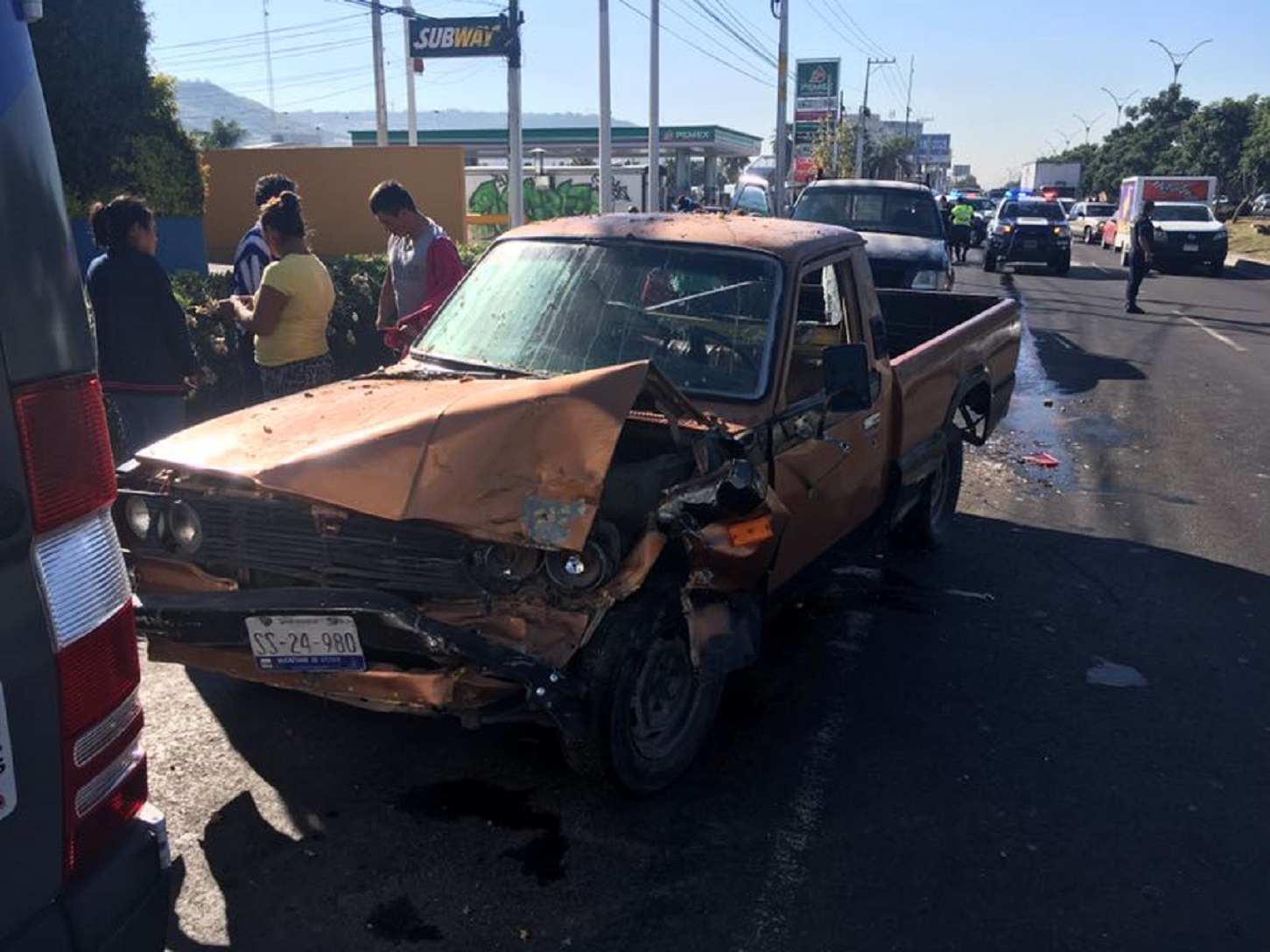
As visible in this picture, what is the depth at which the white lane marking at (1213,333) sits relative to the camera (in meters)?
15.1

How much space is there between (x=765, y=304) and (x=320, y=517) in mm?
2163

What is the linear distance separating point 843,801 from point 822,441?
4.89 feet

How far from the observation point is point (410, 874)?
337cm

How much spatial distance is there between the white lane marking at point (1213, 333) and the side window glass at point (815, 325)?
1153 cm

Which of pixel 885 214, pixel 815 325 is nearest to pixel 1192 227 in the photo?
pixel 885 214

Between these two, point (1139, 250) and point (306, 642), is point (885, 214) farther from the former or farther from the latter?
point (306, 642)

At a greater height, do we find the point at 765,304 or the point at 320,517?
the point at 765,304

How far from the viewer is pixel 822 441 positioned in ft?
15.1

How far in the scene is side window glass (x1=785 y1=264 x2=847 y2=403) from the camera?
4.85 m

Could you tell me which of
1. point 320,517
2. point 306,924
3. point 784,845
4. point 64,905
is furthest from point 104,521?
point 784,845

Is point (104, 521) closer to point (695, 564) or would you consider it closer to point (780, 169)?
point (695, 564)

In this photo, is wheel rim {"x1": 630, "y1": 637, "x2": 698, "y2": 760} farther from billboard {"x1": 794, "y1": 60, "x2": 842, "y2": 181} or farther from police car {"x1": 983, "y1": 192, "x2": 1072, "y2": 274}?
billboard {"x1": 794, "y1": 60, "x2": 842, "y2": 181}

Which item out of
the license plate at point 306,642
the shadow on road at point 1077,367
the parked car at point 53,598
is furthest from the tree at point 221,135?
the parked car at point 53,598

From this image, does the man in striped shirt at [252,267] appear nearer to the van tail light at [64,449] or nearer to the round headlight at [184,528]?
the round headlight at [184,528]
